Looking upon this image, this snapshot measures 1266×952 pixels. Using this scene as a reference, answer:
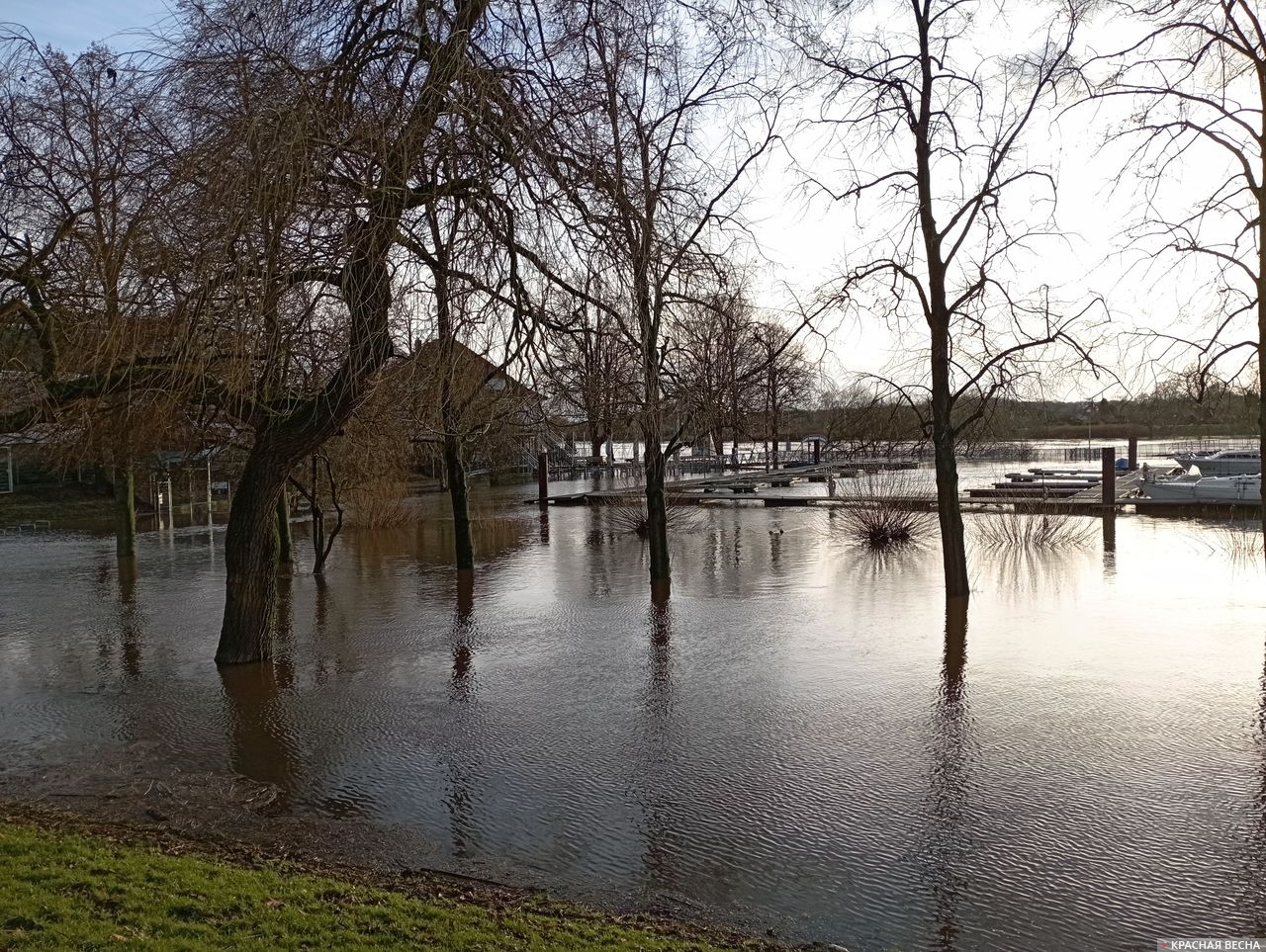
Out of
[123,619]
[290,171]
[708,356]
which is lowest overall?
[123,619]

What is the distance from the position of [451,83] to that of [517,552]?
46.3ft

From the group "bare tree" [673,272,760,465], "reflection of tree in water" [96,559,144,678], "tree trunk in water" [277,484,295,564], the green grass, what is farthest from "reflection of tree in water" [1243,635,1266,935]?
"tree trunk in water" [277,484,295,564]

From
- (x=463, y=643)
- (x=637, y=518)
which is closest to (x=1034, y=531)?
(x=637, y=518)

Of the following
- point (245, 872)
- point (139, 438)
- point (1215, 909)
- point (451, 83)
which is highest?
point (451, 83)

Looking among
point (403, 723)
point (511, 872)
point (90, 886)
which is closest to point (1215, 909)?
point (511, 872)

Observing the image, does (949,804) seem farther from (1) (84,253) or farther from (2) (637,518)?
(2) (637,518)

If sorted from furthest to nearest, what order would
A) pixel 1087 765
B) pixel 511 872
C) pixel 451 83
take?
pixel 1087 765, pixel 451 83, pixel 511 872

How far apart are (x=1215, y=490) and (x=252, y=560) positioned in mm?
22337

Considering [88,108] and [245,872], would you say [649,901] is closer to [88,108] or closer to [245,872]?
[245,872]

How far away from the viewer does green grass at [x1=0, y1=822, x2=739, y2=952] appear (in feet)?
12.5

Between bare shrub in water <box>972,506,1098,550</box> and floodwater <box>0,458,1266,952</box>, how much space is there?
2.90 m

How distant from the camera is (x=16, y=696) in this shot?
9031 millimetres

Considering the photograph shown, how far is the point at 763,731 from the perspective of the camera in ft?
25.2

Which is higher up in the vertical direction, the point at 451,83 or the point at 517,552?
the point at 451,83
